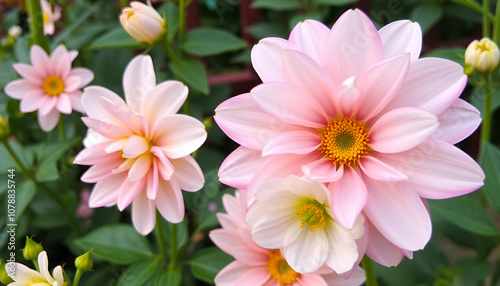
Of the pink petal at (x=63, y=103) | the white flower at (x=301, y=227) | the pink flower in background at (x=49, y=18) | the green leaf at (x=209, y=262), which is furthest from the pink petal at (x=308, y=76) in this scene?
the pink flower in background at (x=49, y=18)

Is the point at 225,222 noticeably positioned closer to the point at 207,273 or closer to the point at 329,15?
the point at 207,273

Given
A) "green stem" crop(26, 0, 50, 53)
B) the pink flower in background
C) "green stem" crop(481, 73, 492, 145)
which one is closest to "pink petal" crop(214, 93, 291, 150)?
"green stem" crop(481, 73, 492, 145)

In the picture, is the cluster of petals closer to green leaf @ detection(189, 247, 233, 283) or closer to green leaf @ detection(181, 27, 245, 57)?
green leaf @ detection(189, 247, 233, 283)

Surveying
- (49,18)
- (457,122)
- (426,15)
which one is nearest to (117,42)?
(49,18)

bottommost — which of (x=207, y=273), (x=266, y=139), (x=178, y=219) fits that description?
(x=207, y=273)

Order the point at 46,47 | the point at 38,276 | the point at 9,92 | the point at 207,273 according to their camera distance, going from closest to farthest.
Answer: the point at 38,276 < the point at 207,273 < the point at 9,92 < the point at 46,47

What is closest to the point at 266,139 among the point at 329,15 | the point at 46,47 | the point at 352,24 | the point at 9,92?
the point at 352,24

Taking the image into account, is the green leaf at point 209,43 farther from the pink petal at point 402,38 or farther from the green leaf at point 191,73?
the pink petal at point 402,38
